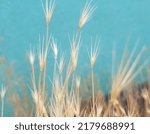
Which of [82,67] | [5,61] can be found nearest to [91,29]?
[82,67]

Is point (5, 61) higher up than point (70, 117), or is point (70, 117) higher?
point (5, 61)

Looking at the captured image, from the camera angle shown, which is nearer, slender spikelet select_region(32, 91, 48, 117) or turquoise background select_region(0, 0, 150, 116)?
slender spikelet select_region(32, 91, 48, 117)

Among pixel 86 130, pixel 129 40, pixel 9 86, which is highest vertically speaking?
pixel 129 40

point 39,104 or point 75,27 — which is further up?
point 75,27

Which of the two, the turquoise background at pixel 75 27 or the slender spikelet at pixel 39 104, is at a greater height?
the turquoise background at pixel 75 27

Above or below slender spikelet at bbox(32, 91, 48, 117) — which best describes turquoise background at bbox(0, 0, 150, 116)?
above

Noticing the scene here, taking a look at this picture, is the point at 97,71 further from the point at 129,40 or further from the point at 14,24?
the point at 14,24

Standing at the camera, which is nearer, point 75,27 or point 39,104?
point 39,104

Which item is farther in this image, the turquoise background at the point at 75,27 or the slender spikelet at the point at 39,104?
the turquoise background at the point at 75,27
